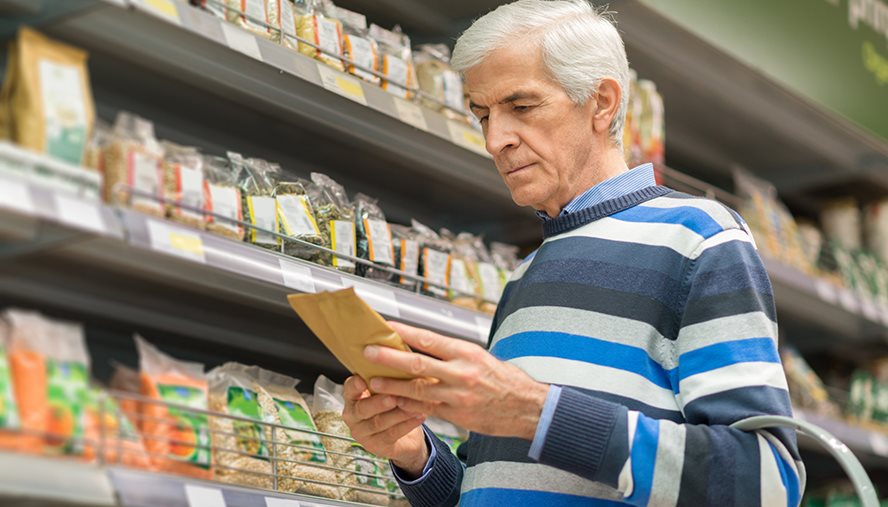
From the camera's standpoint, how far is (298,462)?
2.21 meters

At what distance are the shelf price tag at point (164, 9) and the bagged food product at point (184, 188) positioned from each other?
0.74 feet

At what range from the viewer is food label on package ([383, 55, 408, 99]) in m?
2.67

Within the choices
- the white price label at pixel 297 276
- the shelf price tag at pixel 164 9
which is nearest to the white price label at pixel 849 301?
Result: the white price label at pixel 297 276

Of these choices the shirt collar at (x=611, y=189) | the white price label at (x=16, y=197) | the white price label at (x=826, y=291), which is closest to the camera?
the white price label at (x=16, y=197)

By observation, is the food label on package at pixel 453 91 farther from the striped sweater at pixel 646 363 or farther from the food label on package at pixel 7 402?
the food label on package at pixel 7 402

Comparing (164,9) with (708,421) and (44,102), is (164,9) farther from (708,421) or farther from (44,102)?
(708,421)

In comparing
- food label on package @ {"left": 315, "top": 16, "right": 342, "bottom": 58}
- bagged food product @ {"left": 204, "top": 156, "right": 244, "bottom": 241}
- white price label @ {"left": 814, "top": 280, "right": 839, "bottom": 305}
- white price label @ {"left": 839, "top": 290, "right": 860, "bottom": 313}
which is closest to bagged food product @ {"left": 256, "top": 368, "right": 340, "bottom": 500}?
bagged food product @ {"left": 204, "top": 156, "right": 244, "bottom": 241}

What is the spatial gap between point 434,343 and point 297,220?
764mm

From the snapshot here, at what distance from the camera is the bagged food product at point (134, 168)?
6.29 ft

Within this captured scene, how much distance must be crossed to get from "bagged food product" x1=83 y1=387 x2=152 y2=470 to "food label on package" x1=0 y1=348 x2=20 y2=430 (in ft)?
0.35

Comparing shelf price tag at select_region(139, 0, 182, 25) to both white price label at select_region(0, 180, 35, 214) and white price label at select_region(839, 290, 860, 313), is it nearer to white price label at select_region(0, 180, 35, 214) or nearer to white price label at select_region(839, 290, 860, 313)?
white price label at select_region(0, 180, 35, 214)

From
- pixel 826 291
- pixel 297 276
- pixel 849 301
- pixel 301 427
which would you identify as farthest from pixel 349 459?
pixel 849 301

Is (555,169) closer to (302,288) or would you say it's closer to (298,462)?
(302,288)

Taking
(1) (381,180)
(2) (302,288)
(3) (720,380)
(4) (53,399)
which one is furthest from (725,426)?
(1) (381,180)
